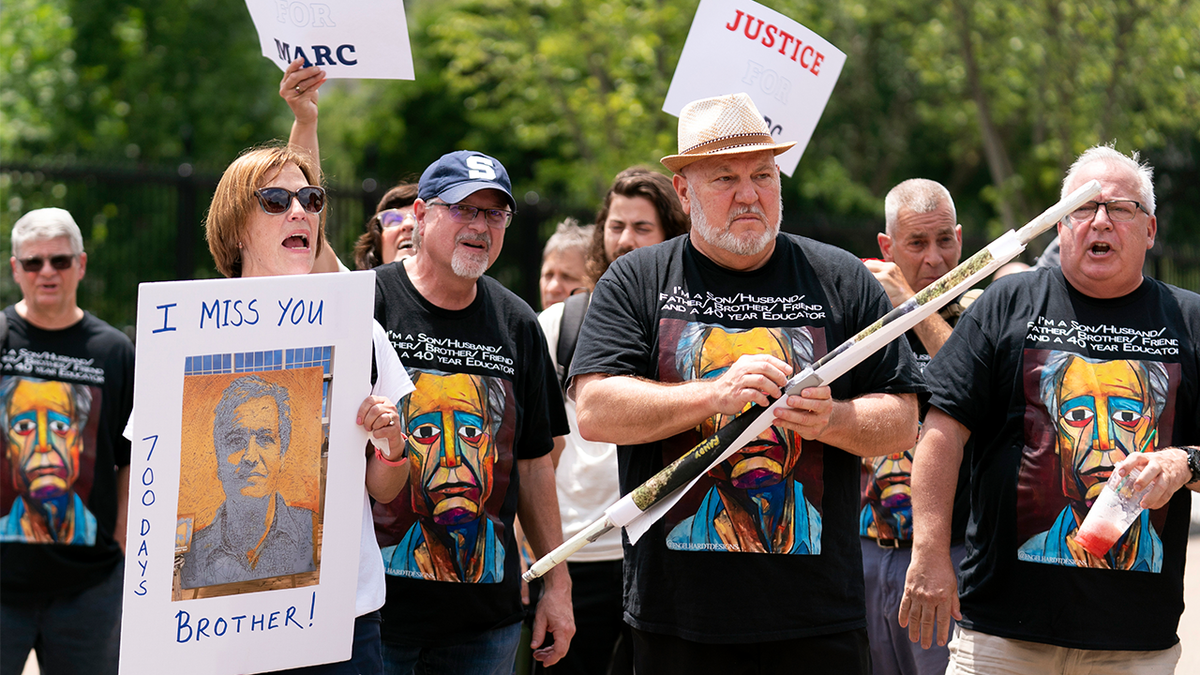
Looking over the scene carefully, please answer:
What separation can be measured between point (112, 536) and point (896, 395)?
11.3ft

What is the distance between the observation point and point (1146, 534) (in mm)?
3609

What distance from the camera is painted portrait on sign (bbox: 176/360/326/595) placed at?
2.68 meters

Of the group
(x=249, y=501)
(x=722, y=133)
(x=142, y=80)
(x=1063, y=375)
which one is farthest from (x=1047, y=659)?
(x=142, y=80)

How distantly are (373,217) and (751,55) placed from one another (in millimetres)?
1723

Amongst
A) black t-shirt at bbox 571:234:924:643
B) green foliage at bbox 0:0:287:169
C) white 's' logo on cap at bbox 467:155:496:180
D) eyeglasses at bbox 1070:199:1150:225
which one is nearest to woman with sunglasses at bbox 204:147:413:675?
black t-shirt at bbox 571:234:924:643

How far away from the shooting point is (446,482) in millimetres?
3611

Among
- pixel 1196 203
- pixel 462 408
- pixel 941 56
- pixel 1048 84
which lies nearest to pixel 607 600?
pixel 462 408

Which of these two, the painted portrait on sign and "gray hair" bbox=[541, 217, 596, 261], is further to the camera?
"gray hair" bbox=[541, 217, 596, 261]

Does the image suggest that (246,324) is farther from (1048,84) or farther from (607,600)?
(1048,84)

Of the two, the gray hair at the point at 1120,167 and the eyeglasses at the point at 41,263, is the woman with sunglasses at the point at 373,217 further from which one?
the gray hair at the point at 1120,167

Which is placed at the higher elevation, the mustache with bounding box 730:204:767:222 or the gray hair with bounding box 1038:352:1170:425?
the mustache with bounding box 730:204:767:222

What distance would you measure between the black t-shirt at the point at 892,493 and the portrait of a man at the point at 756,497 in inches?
54.1

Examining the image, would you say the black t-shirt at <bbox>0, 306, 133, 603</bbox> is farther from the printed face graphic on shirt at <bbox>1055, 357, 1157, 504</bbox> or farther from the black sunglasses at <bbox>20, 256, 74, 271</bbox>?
the printed face graphic on shirt at <bbox>1055, 357, 1157, 504</bbox>

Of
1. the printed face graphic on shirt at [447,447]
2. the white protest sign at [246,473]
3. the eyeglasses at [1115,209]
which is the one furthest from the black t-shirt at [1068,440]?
the white protest sign at [246,473]
